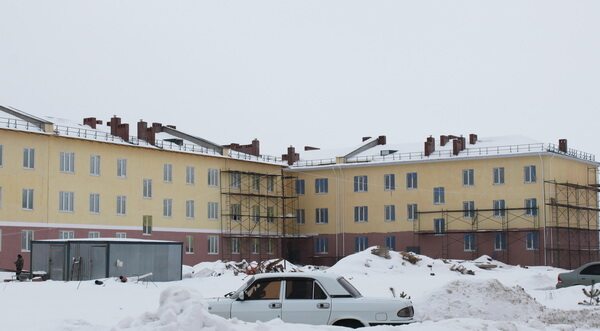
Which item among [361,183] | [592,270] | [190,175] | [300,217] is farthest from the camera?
[300,217]

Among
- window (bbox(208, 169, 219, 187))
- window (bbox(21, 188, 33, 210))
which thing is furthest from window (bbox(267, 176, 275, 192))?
window (bbox(21, 188, 33, 210))

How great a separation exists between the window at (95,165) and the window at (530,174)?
31.6 metres

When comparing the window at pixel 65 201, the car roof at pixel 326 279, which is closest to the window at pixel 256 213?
the window at pixel 65 201

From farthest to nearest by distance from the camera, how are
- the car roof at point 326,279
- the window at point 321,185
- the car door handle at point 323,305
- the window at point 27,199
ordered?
the window at point 321,185, the window at point 27,199, the car roof at point 326,279, the car door handle at point 323,305

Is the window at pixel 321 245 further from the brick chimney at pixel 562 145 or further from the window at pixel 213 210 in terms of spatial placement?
the brick chimney at pixel 562 145

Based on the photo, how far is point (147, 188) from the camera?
6919 centimetres

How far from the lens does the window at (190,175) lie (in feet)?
237

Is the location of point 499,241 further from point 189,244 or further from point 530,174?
point 189,244

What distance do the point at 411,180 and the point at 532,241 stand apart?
11.6 metres

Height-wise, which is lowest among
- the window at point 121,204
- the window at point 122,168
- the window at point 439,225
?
the window at point 439,225

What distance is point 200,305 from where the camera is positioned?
15.9 meters

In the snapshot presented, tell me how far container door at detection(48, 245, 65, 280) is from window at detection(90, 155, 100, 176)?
849 inches

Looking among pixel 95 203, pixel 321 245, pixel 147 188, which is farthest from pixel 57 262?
pixel 321 245

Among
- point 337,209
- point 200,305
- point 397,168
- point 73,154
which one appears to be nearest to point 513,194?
point 397,168
